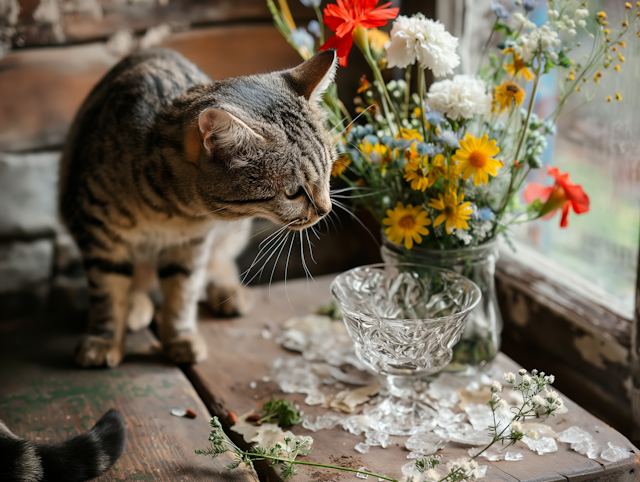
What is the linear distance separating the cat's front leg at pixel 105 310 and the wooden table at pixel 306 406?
6.4 inches

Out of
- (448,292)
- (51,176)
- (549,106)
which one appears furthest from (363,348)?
(51,176)

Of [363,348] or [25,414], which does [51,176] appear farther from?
[363,348]

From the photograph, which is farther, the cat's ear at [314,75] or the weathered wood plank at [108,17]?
the weathered wood plank at [108,17]

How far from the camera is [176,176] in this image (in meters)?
1.02

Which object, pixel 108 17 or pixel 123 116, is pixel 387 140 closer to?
pixel 123 116

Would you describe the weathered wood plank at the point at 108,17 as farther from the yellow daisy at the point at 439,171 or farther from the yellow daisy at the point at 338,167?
the yellow daisy at the point at 439,171

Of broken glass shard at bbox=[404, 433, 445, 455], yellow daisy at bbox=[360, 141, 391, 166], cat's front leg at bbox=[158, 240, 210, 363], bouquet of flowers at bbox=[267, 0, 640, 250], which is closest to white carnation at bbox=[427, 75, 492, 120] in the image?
bouquet of flowers at bbox=[267, 0, 640, 250]

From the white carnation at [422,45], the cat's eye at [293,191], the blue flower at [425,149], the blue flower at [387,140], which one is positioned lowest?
the cat's eye at [293,191]

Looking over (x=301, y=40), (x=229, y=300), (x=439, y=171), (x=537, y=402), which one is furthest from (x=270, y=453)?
(x=301, y=40)

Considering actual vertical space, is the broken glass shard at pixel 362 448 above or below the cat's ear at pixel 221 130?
below

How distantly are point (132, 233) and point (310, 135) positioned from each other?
1.37 ft

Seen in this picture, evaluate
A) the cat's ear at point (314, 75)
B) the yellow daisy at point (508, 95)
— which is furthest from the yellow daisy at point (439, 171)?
the cat's ear at point (314, 75)

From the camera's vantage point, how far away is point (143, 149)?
3.47 feet

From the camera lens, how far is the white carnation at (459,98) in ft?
2.77
